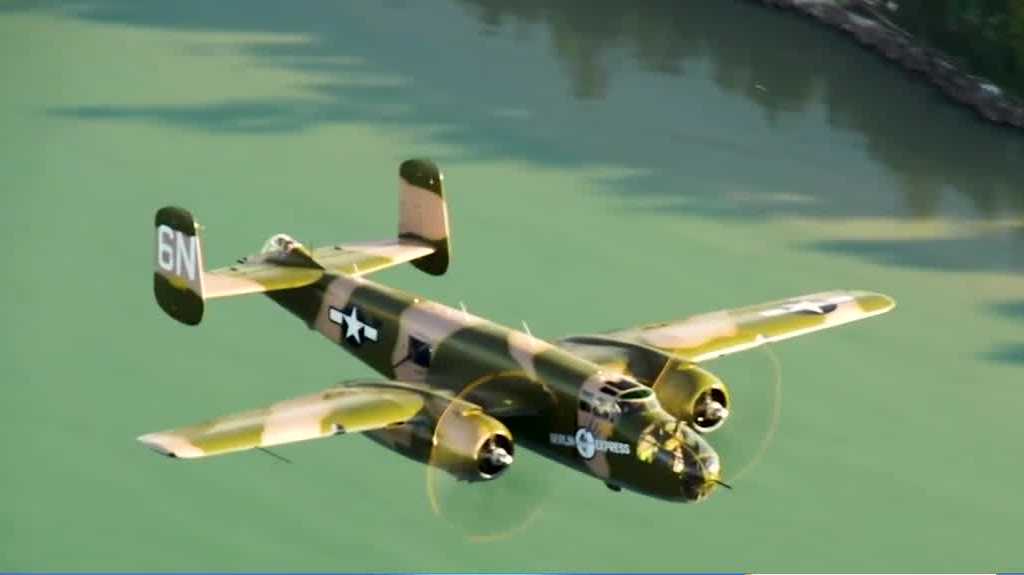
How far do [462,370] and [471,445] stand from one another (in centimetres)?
211

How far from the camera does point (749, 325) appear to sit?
2380cm

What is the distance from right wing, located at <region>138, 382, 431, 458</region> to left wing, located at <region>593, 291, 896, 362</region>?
2.60 metres

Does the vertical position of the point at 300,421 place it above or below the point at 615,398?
below

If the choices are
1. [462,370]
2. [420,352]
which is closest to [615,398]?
[462,370]

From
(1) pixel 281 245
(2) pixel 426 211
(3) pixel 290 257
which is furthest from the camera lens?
(2) pixel 426 211

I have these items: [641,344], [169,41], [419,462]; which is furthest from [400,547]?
[169,41]

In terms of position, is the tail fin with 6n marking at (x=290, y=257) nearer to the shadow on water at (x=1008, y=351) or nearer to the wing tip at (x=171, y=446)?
the wing tip at (x=171, y=446)

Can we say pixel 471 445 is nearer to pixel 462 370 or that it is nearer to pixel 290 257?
pixel 462 370

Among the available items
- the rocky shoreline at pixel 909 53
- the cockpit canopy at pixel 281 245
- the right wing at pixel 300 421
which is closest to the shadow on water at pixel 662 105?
the rocky shoreline at pixel 909 53

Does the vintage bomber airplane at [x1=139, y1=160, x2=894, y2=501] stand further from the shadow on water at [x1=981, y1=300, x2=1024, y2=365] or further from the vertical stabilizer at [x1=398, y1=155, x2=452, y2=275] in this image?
the shadow on water at [x1=981, y1=300, x2=1024, y2=365]

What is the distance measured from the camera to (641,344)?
22812mm

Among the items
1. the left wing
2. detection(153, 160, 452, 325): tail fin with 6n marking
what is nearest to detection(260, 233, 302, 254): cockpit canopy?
detection(153, 160, 452, 325): tail fin with 6n marking

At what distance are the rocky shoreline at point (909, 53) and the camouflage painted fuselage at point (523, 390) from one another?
12.9 meters

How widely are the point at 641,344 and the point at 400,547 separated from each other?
3089 mm
